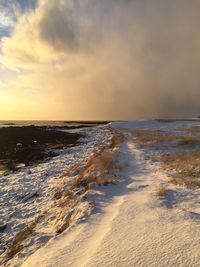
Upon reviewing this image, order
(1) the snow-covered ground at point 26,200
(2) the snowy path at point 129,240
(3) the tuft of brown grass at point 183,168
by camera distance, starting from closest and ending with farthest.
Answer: (2) the snowy path at point 129,240 → (1) the snow-covered ground at point 26,200 → (3) the tuft of brown grass at point 183,168

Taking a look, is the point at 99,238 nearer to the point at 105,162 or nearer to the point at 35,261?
the point at 35,261

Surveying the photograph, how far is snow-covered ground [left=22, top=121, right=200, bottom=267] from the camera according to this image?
17.3 feet

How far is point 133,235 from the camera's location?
6363mm

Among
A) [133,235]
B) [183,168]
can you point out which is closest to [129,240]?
[133,235]

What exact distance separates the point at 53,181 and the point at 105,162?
396cm

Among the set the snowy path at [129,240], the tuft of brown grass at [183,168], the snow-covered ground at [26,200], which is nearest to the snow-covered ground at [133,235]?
the snowy path at [129,240]

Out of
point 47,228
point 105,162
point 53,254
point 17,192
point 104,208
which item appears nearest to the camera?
point 53,254

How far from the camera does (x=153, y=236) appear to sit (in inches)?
243

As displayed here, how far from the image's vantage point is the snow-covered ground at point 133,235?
5.27m

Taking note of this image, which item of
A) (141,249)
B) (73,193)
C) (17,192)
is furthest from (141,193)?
(17,192)

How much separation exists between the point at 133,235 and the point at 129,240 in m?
0.30

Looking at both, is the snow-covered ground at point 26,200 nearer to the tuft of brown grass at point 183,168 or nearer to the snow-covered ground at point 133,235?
the snow-covered ground at point 133,235

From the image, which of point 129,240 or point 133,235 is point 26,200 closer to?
point 133,235

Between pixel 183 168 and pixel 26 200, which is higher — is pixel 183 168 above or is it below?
above
